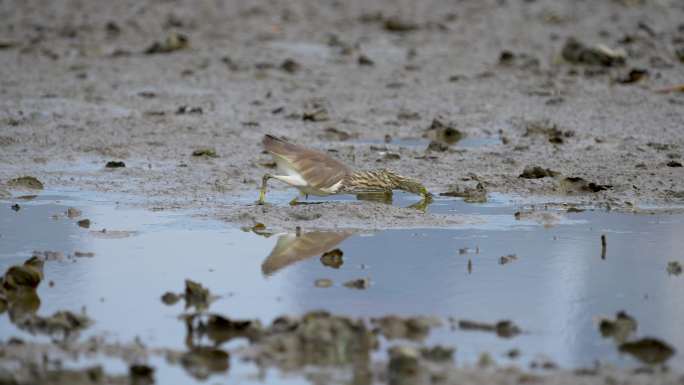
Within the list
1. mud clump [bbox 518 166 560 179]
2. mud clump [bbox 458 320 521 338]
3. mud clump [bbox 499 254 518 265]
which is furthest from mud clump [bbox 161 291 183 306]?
mud clump [bbox 518 166 560 179]

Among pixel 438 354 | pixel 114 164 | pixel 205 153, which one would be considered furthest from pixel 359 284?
pixel 205 153

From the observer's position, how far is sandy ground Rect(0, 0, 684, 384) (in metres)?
8.88

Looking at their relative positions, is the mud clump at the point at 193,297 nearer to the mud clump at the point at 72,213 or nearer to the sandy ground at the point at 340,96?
the sandy ground at the point at 340,96

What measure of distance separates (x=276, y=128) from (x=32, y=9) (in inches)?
336

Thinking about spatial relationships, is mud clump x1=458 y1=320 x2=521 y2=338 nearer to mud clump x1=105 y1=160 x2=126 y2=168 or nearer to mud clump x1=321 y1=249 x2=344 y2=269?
mud clump x1=321 y1=249 x2=344 y2=269

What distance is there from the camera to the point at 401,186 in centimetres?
841

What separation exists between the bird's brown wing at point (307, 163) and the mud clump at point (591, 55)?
613 cm

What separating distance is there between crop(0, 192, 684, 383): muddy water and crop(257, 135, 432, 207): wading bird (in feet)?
1.52

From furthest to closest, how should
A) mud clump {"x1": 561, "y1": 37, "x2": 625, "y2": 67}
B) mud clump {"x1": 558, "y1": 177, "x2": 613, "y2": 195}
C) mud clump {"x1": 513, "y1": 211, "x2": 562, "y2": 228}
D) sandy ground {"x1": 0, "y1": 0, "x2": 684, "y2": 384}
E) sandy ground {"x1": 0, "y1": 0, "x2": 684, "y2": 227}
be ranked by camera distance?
mud clump {"x1": 561, "y1": 37, "x2": 625, "y2": 67}
sandy ground {"x1": 0, "y1": 0, "x2": 684, "y2": 227}
sandy ground {"x1": 0, "y1": 0, "x2": 684, "y2": 384}
mud clump {"x1": 558, "y1": 177, "x2": 613, "y2": 195}
mud clump {"x1": 513, "y1": 211, "x2": 562, "y2": 228}

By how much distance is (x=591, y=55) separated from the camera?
13.5m

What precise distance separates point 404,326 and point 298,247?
1.68m

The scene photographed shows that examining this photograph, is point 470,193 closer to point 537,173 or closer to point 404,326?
point 537,173

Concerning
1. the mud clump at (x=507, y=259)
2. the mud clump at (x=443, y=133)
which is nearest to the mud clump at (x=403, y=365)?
the mud clump at (x=507, y=259)

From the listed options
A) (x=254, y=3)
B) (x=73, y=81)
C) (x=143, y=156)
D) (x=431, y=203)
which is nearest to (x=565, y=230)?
(x=431, y=203)
